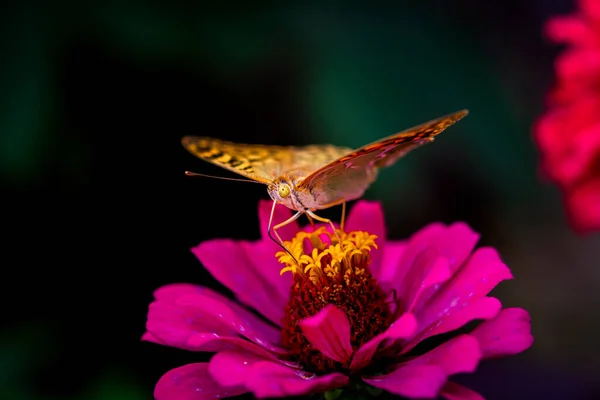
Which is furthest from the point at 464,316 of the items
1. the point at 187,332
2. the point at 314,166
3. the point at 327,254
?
the point at 314,166

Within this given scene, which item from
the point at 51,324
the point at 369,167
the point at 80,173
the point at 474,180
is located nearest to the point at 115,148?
the point at 80,173

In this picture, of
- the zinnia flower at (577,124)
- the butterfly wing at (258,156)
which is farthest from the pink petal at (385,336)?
the zinnia flower at (577,124)

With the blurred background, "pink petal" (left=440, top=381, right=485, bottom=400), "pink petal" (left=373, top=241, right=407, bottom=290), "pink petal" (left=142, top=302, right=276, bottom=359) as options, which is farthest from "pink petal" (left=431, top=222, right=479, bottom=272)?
the blurred background

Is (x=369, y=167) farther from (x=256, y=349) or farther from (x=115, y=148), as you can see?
(x=115, y=148)

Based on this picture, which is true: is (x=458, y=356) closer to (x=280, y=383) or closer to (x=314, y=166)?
(x=280, y=383)

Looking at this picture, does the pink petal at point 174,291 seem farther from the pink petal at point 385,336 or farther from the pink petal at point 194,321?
the pink petal at point 385,336
